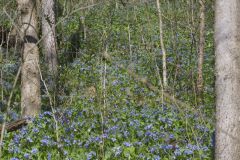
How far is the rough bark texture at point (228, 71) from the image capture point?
3.00 meters

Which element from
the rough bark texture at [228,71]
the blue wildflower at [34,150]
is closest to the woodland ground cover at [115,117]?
the blue wildflower at [34,150]

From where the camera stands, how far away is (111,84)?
843cm

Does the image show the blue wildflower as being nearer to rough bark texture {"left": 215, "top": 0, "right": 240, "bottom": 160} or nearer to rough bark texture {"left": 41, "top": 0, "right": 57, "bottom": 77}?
rough bark texture {"left": 215, "top": 0, "right": 240, "bottom": 160}

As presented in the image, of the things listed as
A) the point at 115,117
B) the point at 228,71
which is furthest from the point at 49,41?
the point at 228,71

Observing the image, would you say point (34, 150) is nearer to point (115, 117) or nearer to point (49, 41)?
point (115, 117)

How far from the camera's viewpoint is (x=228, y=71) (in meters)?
2.99

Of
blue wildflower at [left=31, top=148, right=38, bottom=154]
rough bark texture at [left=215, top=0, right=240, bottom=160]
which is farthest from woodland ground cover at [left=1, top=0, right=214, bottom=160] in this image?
rough bark texture at [left=215, top=0, right=240, bottom=160]

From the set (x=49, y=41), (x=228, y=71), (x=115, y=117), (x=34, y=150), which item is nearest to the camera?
(x=228, y=71)

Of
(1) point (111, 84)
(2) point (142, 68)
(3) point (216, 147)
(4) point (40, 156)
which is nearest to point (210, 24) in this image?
(2) point (142, 68)

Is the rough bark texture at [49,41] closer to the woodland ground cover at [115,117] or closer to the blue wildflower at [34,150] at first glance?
the woodland ground cover at [115,117]

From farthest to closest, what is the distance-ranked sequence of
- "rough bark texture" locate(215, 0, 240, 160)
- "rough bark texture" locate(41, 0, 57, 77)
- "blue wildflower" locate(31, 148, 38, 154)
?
"rough bark texture" locate(41, 0, 57, 77)
"blue wildflower" locate(31, 148, 38, 154)
"rough bark texture" locate(215, 0, 240, 160)

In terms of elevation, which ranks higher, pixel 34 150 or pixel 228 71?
pixel 228 71

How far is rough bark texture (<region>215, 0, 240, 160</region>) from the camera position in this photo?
2996 mm

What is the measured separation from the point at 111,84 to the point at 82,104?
4.17 ft
